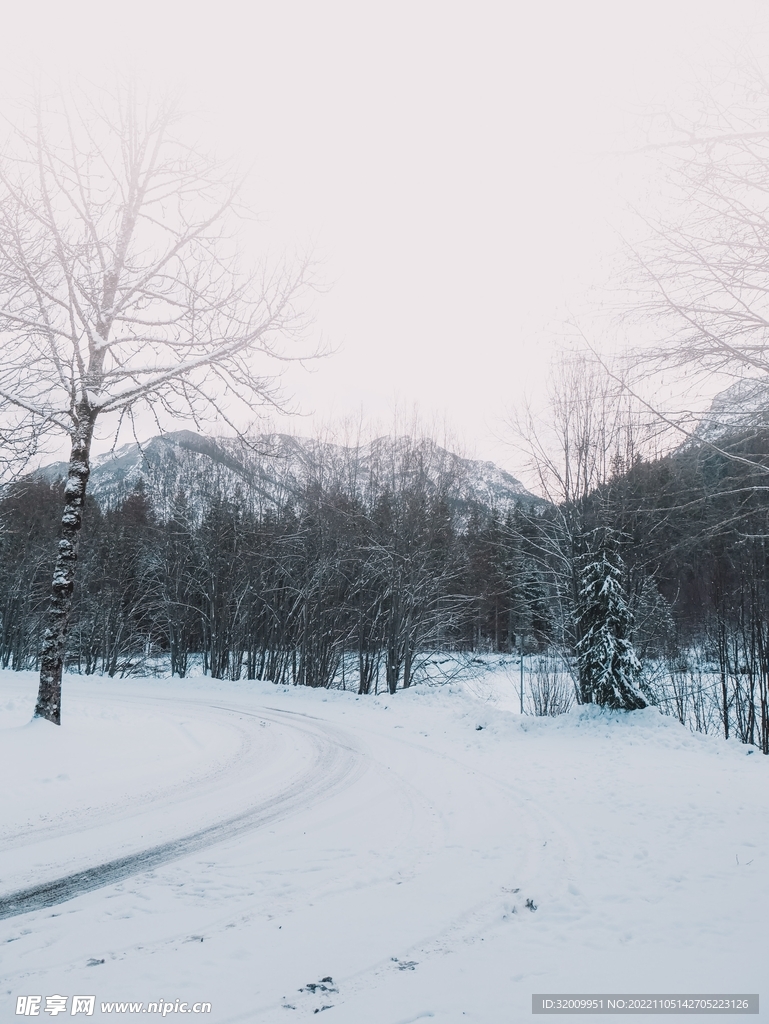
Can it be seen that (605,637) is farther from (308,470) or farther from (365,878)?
(308,470)

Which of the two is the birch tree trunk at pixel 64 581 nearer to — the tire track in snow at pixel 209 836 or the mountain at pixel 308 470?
the tire track in snow at pixel 209 836

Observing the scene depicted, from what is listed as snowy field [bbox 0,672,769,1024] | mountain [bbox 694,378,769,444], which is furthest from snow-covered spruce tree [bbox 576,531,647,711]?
mountain [bbox 694,378,769,444]

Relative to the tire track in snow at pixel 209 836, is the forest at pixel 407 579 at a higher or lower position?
higher

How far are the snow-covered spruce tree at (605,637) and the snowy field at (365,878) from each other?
4.23 metres

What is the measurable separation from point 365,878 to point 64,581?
26.9 feet

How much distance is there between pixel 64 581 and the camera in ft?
34.0

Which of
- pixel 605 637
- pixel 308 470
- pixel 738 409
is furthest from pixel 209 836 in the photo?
pixel 308 470

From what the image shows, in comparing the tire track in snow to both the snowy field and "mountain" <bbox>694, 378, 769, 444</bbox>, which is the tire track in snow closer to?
the snowy field

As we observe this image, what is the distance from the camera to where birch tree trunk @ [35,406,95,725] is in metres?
10.2

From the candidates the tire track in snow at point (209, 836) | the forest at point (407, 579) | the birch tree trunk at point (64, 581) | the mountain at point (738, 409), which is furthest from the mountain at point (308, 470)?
the mountain at point (738, 409)

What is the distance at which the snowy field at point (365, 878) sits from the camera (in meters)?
3.24

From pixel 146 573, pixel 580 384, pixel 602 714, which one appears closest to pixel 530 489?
pixel 580 384

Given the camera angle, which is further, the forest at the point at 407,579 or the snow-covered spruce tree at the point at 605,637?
the forest at the point at 407,579

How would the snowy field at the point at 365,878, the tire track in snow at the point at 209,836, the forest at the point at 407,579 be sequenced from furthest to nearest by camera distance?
the forest at the point at 407,579
the tire track in snow at the point at 209,836
the snowy field at the point at 365,878
